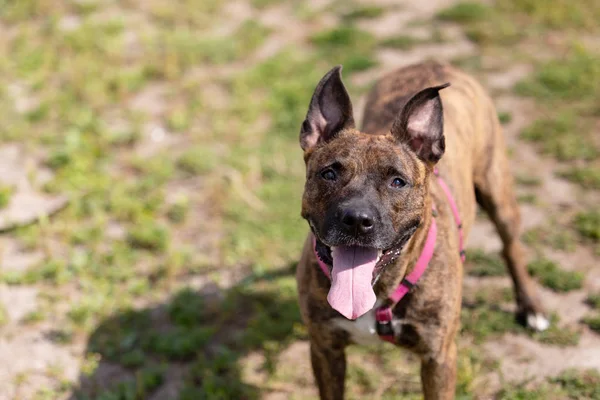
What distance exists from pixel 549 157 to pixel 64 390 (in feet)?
14.5

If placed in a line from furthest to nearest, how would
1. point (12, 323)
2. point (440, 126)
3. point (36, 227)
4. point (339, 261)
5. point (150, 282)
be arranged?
point (36, 227)
point (150, 282)
point (12, 323)
point (440, 126)
point (339, 261)

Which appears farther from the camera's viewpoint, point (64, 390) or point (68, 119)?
point (68, 119)

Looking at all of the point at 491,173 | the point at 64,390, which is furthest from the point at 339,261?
the point at 64,390

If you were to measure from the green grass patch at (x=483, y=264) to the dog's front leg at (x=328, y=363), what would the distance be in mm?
1822

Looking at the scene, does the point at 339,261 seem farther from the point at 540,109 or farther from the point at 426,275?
the point at 540,109

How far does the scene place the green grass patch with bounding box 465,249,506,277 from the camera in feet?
17.5

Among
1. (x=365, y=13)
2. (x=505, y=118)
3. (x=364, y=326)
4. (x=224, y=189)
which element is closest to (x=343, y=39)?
(x=365, y=13)

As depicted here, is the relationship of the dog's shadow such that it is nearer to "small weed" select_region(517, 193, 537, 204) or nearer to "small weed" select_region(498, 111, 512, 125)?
"small weed" select_region(517, 193, 537, 204)

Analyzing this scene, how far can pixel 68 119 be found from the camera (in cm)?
750

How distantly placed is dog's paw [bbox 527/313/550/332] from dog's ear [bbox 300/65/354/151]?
197cm

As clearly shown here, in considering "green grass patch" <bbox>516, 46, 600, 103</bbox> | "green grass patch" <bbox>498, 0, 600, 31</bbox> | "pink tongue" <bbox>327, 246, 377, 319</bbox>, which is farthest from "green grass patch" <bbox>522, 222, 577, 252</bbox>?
"green grass patch" <bbox>498, 0, 600, 31</bbox>

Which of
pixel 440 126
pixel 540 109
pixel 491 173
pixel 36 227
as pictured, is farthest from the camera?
pixel 540 109

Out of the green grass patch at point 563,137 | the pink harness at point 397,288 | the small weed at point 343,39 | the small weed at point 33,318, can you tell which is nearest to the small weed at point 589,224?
the green grass patch at point 563,137

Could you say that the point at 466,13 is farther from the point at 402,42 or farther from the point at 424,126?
the point at 424,126
